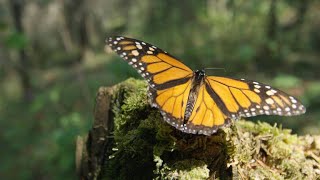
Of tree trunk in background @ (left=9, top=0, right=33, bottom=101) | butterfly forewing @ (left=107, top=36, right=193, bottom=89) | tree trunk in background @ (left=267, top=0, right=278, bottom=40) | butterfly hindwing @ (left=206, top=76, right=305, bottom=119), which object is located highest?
tree trunk in background @ (left=267, top=0, right=278, bottom=40)

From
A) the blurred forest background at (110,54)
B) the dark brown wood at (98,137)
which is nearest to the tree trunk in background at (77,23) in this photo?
the blurred forest background at (110,54)

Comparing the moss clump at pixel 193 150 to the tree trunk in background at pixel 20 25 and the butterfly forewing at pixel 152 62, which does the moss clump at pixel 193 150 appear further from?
the tree trunk in background at pixel 20 25

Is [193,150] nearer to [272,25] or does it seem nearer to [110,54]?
[272,25]

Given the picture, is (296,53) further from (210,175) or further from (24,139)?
(210,175)

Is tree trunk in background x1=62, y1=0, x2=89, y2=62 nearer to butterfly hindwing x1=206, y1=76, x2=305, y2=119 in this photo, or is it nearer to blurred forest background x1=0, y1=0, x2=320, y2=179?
blurred forest background x1=0, y1=0, x2=320, y2=179

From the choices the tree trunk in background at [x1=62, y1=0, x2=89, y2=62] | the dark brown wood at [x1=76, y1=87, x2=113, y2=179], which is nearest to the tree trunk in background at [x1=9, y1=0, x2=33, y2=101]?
the tree trunk in background at [x1=62, y1=0, x2=89, y2=62]

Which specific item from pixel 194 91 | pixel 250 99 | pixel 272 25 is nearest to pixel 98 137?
pixel 194 91

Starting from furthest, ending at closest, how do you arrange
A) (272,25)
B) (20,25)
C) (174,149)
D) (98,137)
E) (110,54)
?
(110,54) → (272,25) → (20,25) → (98,137) → (174,149)
